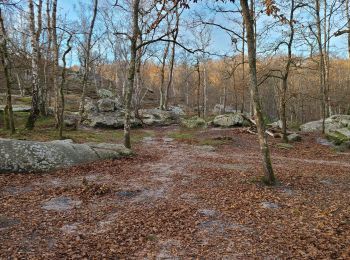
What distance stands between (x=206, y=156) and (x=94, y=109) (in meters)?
15.9

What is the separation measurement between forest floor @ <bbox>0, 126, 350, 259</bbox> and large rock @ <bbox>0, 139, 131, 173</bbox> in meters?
0.39

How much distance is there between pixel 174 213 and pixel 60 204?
2788mm

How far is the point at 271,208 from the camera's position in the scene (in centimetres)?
736

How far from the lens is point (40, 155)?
1063cm

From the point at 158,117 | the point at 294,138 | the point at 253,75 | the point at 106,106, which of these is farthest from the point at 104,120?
the point at 253,75

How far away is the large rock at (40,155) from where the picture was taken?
9.98m

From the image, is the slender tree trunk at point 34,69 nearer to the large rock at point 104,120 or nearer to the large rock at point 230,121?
the large rock at point 104,120

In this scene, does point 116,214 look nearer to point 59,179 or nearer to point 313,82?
point 59,179

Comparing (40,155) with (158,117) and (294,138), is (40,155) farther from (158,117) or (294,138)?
(158,117)

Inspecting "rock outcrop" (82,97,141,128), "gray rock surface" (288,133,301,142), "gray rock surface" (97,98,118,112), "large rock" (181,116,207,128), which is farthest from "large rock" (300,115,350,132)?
"gray rock surface" (97,98,118,112)

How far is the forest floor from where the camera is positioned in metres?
5.24

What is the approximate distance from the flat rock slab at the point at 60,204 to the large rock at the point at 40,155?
2872 millimetres

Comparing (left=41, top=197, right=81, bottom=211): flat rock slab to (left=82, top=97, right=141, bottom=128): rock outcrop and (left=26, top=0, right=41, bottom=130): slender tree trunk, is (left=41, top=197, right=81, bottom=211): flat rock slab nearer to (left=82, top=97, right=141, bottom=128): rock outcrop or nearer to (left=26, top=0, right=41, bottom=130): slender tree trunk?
(left=26, top=0, right=41, bottom=130): slender tree trunk

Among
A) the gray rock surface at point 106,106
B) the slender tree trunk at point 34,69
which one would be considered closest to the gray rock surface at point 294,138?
the gray rock surface at point 106,106
